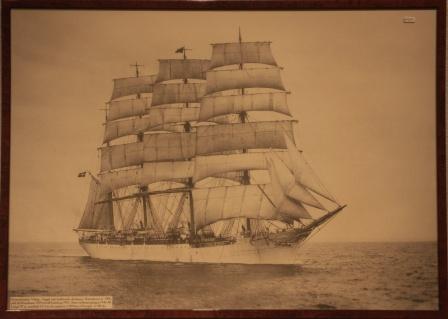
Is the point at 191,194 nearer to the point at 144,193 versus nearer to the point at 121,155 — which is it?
the point at 144,193

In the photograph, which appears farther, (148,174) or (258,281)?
(148,174)

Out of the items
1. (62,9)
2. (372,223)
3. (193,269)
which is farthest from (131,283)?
(62,9)

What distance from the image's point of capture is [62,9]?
1.84 m

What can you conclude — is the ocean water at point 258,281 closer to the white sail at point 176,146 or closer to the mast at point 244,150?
the mast at point 244,150

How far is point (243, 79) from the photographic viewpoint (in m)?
1.90

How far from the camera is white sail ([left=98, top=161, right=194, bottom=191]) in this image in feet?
6.16

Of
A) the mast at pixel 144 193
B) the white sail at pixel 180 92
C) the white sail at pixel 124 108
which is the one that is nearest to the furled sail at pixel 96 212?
the mast at pixel 144 193

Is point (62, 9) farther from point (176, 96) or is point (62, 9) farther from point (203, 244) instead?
point (203, 244)

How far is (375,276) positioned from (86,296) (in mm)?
935

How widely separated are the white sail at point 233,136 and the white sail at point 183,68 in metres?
0.18

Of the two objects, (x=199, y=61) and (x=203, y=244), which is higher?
(x=199, y=61)

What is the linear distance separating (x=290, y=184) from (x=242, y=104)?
0.31 meters

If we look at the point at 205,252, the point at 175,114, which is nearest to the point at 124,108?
the point at 175,114

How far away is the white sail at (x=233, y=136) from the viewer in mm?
1868
